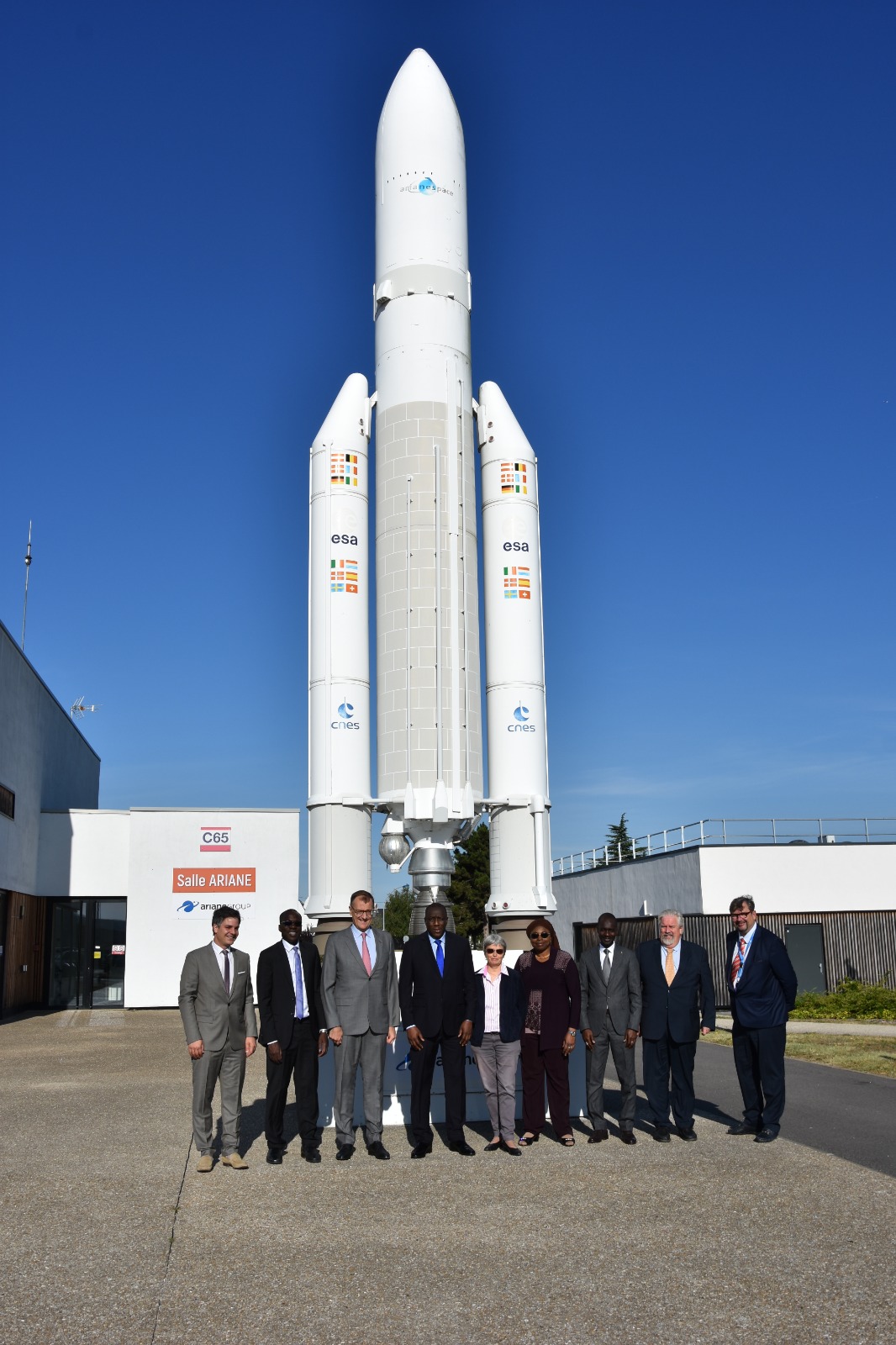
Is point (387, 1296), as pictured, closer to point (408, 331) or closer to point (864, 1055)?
point (864, 1055)

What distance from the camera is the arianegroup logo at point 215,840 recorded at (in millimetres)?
27016

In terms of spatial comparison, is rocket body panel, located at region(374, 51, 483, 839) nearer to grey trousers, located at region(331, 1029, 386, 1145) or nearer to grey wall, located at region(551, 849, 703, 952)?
grey trousers, located at region(331, 1029, 386, 1145)

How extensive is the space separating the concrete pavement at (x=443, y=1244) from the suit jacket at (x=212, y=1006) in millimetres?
943

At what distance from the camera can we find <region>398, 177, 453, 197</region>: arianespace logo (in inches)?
717

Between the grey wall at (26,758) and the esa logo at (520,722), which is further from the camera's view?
the grey wall at (26,758)

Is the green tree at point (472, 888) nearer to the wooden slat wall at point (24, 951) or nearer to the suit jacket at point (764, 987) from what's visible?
the wooden slat wall at point (24, 951)

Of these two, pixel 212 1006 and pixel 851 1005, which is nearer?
pixel 212 1006

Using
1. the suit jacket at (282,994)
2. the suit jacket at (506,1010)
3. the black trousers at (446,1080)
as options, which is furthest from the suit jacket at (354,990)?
the suit jacket at (506,1010)

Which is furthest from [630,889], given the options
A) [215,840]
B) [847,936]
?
[215,840]

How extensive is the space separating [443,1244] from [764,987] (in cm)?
437

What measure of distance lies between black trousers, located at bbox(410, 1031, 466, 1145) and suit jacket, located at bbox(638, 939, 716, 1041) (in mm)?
1682

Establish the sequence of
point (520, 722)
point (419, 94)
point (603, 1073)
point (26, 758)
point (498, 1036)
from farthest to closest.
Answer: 1. point (26, 758)
2. point (419, 94)
3. point (520, 722)
4. point (603, 1073)
5. point (498, 1036)

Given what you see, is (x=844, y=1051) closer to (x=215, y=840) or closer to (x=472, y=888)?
(x=215, y=840)

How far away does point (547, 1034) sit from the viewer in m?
9.61
